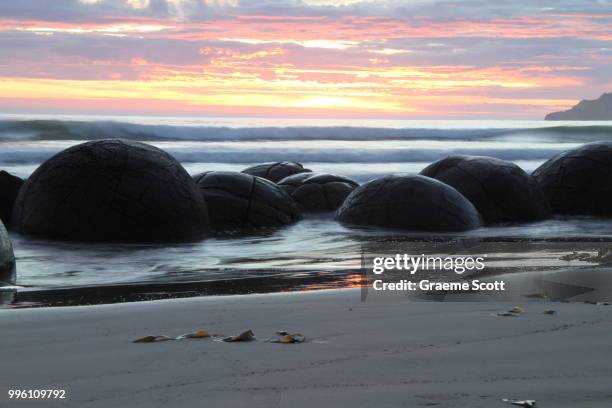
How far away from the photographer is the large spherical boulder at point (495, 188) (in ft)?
38.3

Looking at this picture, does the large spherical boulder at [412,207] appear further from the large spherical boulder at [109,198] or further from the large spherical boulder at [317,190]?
the large spherical boulder at [109,198]

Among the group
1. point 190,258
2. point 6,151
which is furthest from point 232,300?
point 6,151

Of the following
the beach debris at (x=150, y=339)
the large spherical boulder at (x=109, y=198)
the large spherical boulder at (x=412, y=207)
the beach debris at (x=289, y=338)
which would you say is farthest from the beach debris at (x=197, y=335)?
the large spherical boulder at (x=412, y=207)

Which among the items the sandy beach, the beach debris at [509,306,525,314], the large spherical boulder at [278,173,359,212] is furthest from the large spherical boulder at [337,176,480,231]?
the beach debris at [509,306,525,314]

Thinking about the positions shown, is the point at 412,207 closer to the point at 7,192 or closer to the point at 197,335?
the point at 7,192

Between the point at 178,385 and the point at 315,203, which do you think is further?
the point at 315,203

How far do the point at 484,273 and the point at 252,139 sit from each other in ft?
117

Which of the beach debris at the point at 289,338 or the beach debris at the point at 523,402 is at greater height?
the beach debris at the point at 523,402

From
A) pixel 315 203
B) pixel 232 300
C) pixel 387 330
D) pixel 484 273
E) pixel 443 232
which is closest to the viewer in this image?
pixel 387 330

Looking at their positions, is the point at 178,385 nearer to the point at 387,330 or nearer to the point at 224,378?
the point at 224,378

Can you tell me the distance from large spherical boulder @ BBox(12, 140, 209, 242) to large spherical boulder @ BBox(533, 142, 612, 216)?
568 centimetres

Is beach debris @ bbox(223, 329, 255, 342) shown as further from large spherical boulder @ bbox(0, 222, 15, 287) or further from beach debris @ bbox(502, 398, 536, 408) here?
large spherical boulder @ bbox(0, 222, 15, 287)

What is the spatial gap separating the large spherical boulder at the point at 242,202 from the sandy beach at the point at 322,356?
5423 mm

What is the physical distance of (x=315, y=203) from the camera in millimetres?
12242
